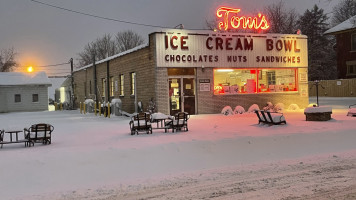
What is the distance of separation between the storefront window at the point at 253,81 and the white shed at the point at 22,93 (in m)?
23.4

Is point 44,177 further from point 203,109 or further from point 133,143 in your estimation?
point 203,109

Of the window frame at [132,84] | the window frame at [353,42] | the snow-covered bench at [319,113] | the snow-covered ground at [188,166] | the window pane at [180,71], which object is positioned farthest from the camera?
the window frame at [353,42]

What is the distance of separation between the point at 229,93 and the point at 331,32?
26.3 metres

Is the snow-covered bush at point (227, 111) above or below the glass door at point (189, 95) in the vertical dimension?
below

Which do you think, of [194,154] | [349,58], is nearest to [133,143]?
[194,154]

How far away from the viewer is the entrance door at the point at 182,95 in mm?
20844

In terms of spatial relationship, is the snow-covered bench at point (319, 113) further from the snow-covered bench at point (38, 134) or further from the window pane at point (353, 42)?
the window pane at point (353, 42)

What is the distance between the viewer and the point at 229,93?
22.3 metres

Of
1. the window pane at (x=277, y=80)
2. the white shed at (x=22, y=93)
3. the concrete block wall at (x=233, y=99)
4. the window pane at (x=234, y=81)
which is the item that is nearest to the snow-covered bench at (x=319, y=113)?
the concrete block wall at (x=233, y=99)

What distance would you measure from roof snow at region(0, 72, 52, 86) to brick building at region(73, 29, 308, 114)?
17.1m

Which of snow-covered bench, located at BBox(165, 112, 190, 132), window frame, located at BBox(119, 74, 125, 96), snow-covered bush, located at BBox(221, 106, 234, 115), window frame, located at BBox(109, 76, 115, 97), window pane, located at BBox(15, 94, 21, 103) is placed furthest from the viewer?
window pane, located at BBox(15, 94, 21, 103)

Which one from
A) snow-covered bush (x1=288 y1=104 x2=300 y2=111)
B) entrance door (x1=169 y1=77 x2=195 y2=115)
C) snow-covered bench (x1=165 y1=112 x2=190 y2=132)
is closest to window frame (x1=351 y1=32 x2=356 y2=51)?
snow-covered bush (x1=288 y1=104 x2=300 y2=111)

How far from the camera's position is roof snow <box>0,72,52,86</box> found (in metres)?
38.7

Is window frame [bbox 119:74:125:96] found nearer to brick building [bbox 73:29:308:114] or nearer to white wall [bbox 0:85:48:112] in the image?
brick building [bbox 73:29:308:114]
